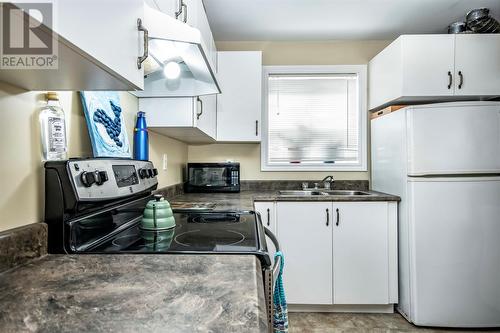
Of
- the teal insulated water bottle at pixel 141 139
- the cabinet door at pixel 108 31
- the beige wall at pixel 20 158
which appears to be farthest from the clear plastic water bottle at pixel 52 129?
the teal insulated water bottle at pixel 141 139

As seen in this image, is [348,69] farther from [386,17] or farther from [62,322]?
[62,322]

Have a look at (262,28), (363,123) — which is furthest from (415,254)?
Answer: (262,28)

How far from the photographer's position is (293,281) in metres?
2.16

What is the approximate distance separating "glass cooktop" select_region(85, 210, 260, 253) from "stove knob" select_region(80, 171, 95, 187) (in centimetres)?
20

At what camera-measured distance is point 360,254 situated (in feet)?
7.07

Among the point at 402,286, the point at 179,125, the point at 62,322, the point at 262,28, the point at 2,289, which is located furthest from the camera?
the point at 262,28

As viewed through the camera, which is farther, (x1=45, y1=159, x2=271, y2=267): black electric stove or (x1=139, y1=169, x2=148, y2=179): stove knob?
(x1=139, y1=169, x2=148, y2=179): stove knob

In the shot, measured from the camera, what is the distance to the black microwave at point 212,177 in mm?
2480

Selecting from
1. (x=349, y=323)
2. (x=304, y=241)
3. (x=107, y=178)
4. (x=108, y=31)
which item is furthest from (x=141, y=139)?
(x=349, y=323)

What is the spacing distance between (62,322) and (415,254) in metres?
2.12

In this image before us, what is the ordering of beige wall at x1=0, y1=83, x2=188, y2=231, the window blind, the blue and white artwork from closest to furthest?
1. beige wall at x1=0, y1=83, x2=188, y2=231
2. the blue and white artwork
3. the window blind

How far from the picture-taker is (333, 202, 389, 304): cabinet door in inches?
84.4

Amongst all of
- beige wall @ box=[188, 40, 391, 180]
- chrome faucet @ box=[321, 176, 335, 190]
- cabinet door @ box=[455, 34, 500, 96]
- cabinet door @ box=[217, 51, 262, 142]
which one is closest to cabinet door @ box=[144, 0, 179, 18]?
cabinet door @ box=[217, 51, 262, 142]

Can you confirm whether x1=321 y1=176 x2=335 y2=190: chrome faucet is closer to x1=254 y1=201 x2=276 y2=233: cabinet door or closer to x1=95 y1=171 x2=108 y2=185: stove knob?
x1=254 y1=201 x2=276 y2=233: cabinet door
